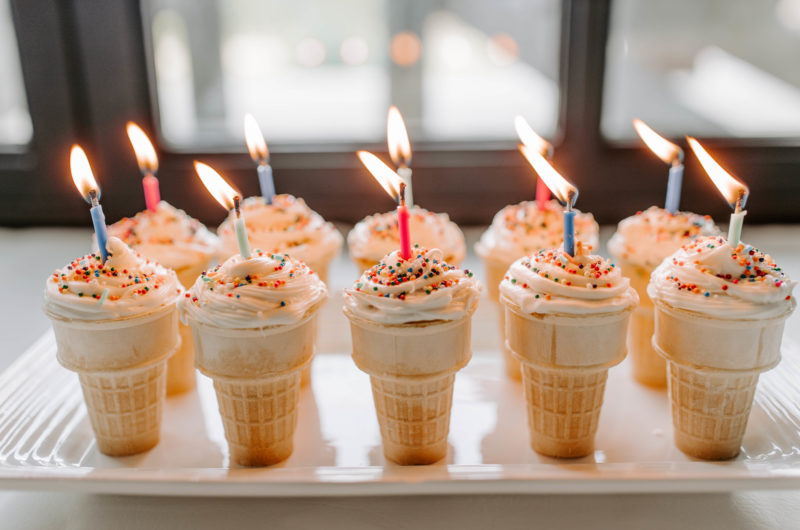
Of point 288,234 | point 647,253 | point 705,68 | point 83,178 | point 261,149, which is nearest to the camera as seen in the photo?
point 83,178

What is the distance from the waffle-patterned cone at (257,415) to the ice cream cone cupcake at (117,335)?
218 mm

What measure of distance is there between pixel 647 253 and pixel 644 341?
293mm

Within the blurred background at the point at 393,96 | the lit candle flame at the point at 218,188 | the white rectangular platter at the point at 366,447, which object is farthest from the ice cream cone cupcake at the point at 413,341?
the blurred background at the point at 393,96

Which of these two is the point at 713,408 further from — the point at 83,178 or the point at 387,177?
the point at 83,178

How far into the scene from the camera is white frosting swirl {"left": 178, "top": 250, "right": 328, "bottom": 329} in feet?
5.17

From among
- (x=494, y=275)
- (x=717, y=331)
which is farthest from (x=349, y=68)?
(x=717, y=331)

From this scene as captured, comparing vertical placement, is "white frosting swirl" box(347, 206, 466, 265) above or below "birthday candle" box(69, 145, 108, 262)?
below

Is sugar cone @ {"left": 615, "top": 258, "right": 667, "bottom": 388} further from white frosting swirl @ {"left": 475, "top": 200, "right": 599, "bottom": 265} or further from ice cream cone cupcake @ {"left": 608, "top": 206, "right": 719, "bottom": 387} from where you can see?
Result: white frosting swirl @ {"left": 475, "top": 200, "right": 599, "bottom": 265}

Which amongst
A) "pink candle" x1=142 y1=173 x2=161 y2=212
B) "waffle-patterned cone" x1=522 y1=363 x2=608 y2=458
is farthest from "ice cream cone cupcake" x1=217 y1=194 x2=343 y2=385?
"waffle-patterned cone" x1=522 y1=363 x2=608 y2=458

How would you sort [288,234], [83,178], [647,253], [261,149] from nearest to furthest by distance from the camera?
1. [83,178]
2. [647,253]
3. [288,234]
4. [261,149]

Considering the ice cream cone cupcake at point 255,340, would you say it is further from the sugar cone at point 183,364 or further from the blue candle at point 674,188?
the blue candle at point 674,188

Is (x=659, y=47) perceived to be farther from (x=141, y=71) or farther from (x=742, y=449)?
(x=141, y=71)

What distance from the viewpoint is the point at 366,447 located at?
1814 mm

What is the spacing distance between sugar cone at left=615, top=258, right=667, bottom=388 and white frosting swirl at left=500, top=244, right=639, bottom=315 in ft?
1.50
